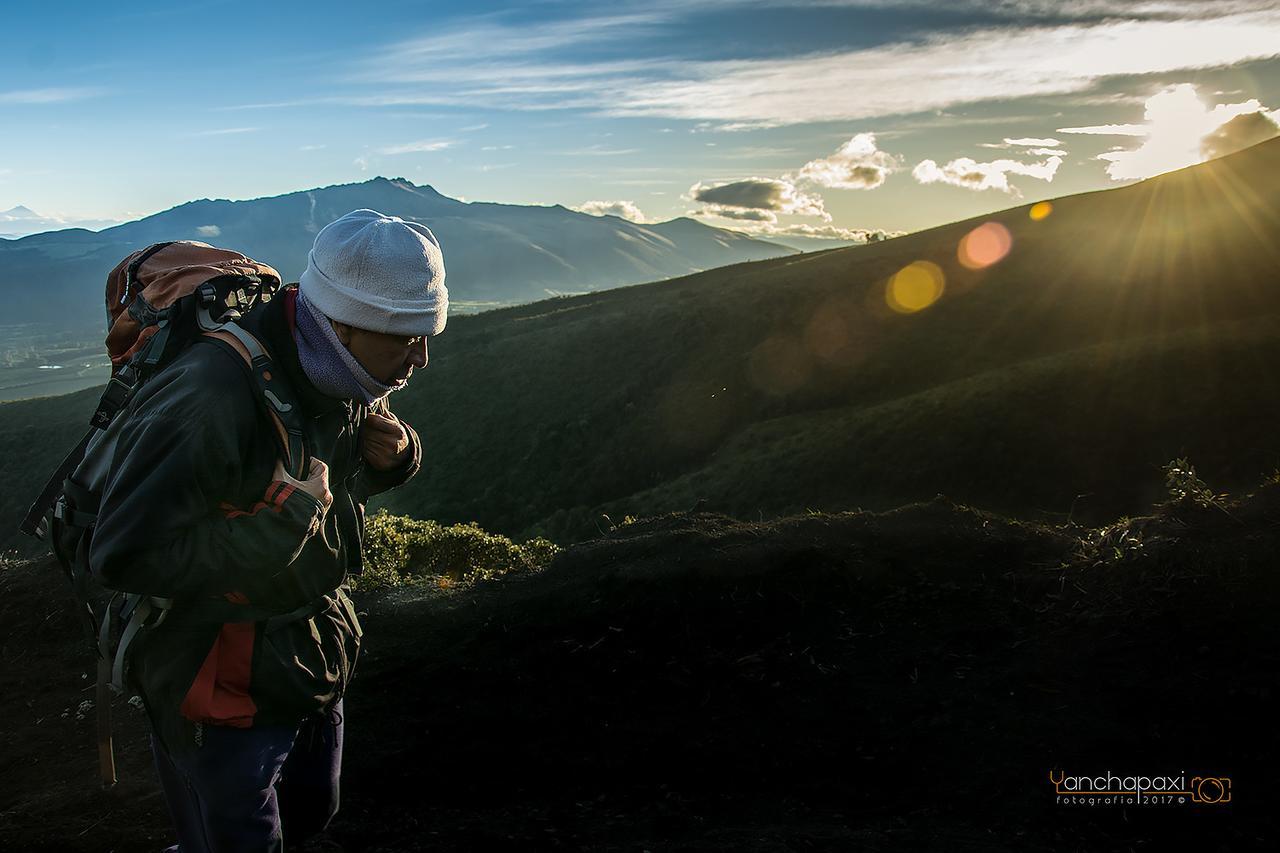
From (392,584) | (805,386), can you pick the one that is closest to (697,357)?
(805,386)

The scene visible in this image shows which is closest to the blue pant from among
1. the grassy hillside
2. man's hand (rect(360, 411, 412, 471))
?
man's hand (rect(360, 411, 412, 471))

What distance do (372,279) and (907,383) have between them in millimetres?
30465

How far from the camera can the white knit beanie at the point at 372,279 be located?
3102 mm

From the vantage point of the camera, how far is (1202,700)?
18.2 ft

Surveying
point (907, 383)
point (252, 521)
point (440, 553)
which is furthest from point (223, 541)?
point (907, 383)

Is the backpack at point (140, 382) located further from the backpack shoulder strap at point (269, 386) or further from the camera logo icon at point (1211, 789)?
the camera logo icon at point (1211, 789)

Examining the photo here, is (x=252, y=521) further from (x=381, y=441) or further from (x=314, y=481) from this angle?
(x=381, y=441)

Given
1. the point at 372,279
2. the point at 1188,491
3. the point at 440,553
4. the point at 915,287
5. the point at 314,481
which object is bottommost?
the point at 440,553

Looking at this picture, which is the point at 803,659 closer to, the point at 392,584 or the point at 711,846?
the point at 711,846

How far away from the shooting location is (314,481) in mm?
2988

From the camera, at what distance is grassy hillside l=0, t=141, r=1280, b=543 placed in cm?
2138

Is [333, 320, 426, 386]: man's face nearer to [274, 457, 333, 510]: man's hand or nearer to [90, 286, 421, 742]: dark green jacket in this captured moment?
[90, 286, 421, 742]: dark green jacket

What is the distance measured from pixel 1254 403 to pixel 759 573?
18.2m

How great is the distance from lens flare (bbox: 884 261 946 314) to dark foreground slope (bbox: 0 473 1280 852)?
3084 cm
